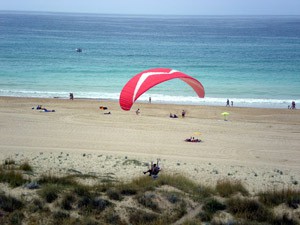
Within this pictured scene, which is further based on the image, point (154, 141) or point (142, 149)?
point (154, 141)

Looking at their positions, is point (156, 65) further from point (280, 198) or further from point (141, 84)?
point (280, 198)

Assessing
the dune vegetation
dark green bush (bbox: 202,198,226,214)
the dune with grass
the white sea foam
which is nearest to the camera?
the dune vegetation

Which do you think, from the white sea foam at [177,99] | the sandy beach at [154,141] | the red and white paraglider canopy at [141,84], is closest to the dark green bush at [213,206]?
the sandy beach at [154,141]

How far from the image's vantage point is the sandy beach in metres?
13.2

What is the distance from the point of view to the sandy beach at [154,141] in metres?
13.2

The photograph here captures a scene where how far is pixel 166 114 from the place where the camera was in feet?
77.9

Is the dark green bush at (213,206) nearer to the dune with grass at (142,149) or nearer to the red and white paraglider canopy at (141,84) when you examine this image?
the dune with grass at (142,149)

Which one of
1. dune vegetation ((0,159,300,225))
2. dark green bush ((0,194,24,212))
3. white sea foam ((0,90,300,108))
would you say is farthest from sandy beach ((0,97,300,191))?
dark green bush ((0,194,24,212))

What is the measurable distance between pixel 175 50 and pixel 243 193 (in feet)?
157

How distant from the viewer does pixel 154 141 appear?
17844 millimetres

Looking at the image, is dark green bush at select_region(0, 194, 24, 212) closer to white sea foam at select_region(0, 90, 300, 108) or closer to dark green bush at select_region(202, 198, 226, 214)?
dark green bush at select_region(202, 198, 226, 214)

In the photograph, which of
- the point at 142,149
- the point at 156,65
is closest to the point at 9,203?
the point at 142,149

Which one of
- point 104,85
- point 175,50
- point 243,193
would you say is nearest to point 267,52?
point 175,50

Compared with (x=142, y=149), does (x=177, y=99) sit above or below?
above
